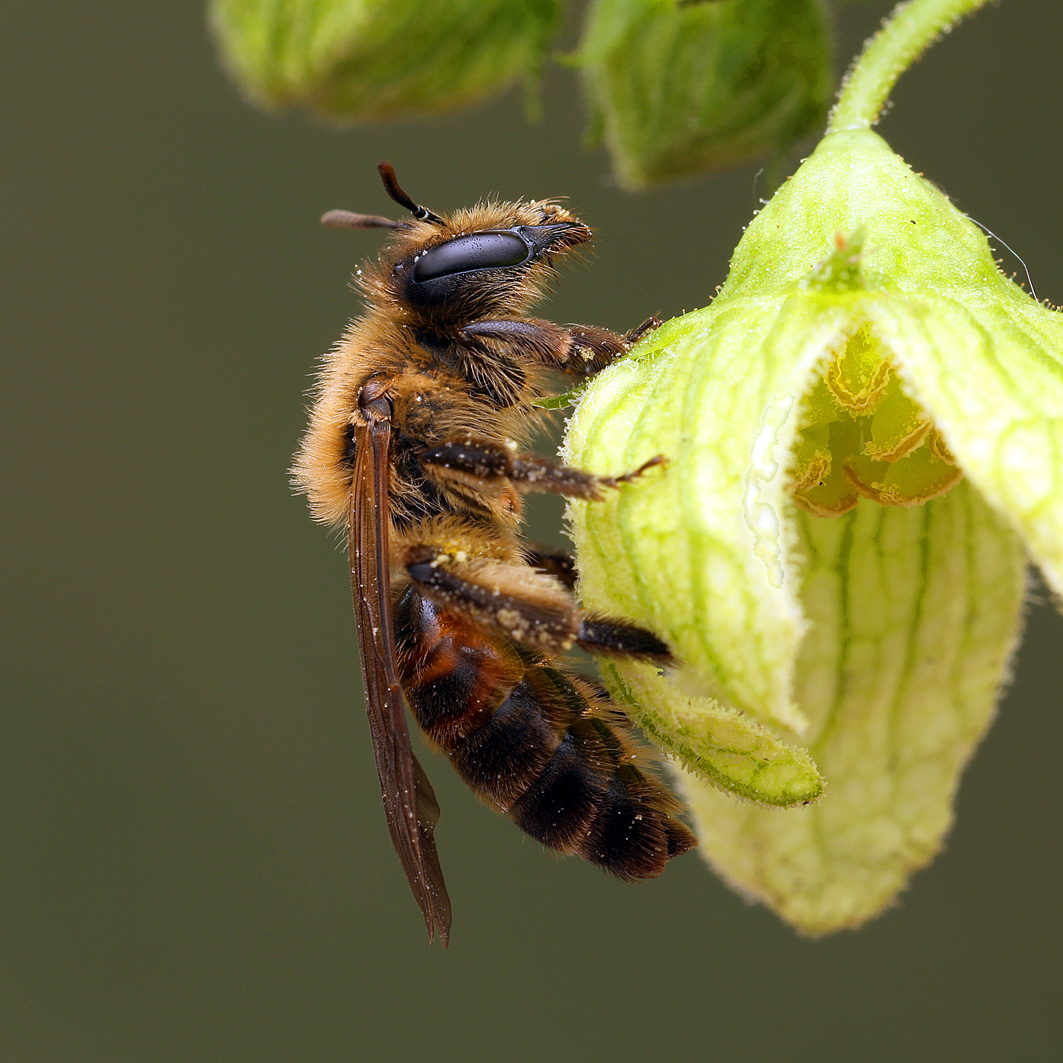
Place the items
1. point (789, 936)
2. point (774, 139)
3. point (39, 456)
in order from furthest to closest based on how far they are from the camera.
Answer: point (39, 456), point (789, 936), point (774, 139)

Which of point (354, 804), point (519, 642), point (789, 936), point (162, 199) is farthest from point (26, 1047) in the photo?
point (519, 642)

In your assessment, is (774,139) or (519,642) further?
(774,139)

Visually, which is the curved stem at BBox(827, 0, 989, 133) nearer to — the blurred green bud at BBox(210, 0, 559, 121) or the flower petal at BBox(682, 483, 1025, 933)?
the flower petal at BBox(682, 483, 1025, 933)

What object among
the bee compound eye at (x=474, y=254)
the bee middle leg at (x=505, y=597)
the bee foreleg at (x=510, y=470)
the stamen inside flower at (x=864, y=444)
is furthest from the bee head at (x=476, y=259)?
the stamen inside flower at (x=864, y=444)

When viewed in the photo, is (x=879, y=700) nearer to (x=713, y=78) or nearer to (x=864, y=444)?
(x=864, y=444)

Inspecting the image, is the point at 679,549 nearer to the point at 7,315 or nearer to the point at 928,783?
the point at 928,783

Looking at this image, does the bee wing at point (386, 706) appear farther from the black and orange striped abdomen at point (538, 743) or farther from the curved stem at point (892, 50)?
the curved stem at point (892, 50)

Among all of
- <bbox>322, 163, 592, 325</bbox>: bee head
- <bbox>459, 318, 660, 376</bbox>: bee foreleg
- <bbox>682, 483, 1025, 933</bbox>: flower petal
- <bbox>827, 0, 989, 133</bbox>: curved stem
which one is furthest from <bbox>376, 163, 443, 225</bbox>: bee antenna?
<bbox>682, 483, 1025, 933</bbox>: flower petal
